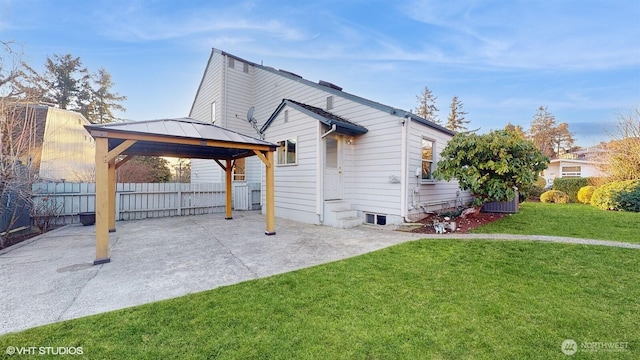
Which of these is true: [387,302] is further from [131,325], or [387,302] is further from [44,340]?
[44,340]

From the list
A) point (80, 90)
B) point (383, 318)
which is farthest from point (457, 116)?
point (80, 90)

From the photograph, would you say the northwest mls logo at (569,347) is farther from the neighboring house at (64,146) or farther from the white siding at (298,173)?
the neighboring house at (64,146)

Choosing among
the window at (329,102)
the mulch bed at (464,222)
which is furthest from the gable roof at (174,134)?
the mulch bed at (464,222)

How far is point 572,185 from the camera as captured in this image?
597 inches

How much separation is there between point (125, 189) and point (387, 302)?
31.8 feet

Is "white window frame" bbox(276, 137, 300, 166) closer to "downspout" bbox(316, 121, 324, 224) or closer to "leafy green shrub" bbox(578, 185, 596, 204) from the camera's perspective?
"downspout" bbox(316, 121, 324, 224)

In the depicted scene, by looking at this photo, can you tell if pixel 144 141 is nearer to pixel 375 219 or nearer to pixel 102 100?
pixel 375 219

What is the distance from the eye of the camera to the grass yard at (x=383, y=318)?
7.03 ft

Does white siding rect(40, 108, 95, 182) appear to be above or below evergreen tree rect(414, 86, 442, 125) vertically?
below

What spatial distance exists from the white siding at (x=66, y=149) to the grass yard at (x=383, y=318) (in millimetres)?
12430

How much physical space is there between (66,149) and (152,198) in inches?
309

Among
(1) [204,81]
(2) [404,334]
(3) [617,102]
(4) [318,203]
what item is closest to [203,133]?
(4) [318,203]
